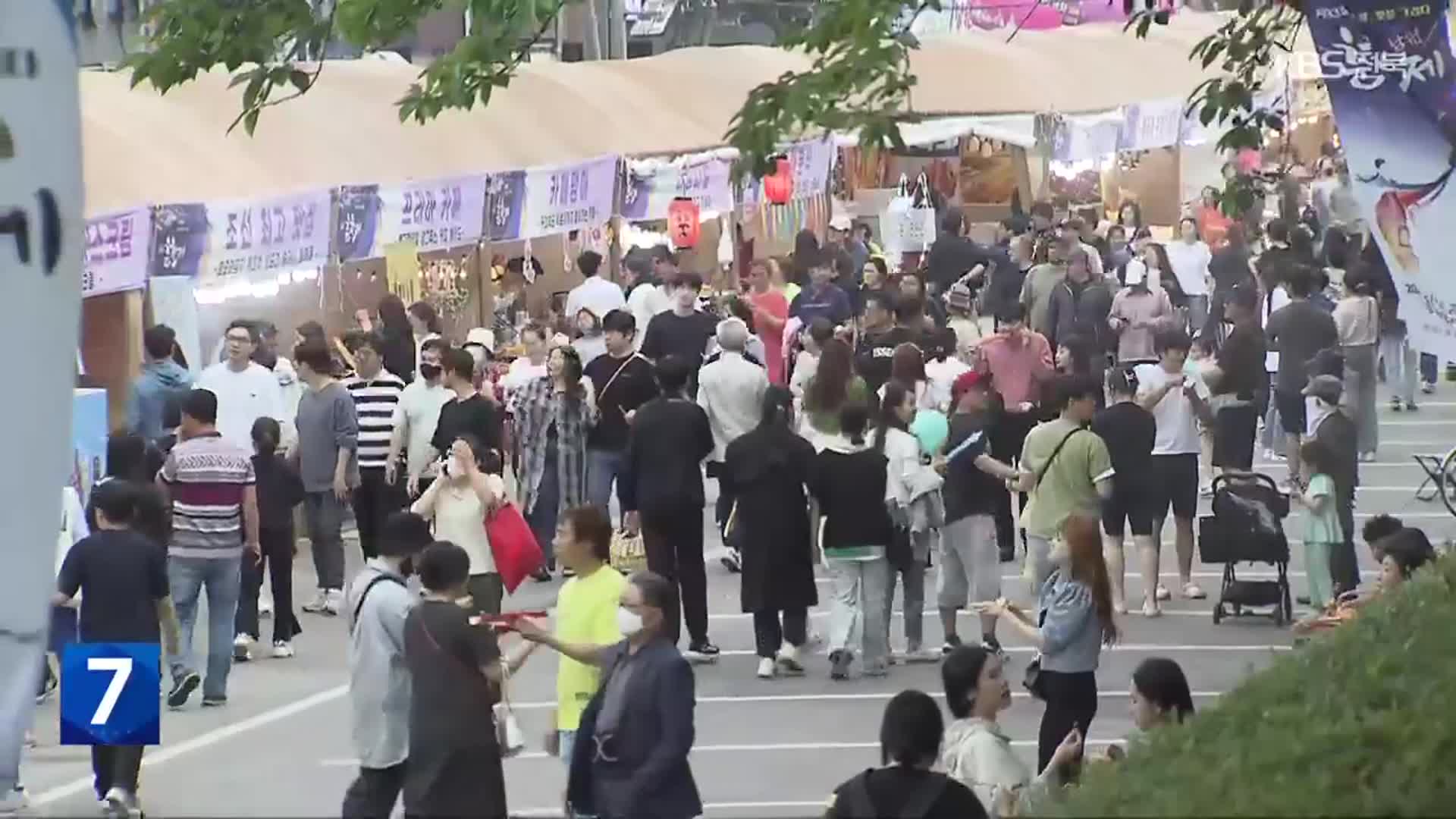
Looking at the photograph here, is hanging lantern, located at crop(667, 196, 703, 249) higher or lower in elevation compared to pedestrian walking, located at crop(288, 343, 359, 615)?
Answer: higher

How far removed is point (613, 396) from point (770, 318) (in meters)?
5.04

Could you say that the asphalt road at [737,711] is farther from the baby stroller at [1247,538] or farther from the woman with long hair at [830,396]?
the woman with long hair at [830,396]

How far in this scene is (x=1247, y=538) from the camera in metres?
15.1

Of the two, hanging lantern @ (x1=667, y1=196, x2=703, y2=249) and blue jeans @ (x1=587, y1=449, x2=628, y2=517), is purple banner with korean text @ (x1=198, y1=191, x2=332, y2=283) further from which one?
hanging lantern @ (x1=667, y1=196, x2=703, y2=249)

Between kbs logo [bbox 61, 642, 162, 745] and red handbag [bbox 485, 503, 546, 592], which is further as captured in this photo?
red handbag [bbox 485, 503, 546, 592]

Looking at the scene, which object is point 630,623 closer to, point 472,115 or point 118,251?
point 118,251

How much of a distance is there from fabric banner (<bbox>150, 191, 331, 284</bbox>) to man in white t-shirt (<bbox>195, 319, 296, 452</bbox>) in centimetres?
237

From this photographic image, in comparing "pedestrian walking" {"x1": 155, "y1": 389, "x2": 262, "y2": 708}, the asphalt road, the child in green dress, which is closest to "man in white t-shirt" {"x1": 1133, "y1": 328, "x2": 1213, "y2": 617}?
the asphalt road

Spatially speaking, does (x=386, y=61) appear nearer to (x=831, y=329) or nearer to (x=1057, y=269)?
(x=1057, y=269)

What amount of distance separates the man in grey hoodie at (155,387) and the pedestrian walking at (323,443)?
799mm

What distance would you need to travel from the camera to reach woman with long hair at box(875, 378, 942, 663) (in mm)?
13852

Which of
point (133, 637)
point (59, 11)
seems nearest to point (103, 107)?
point (133, 637)

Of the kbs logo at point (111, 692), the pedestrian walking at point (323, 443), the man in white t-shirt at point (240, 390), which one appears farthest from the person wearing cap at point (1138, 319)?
the kbs logo at point (111, 692)

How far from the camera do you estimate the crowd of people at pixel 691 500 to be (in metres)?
8.08
